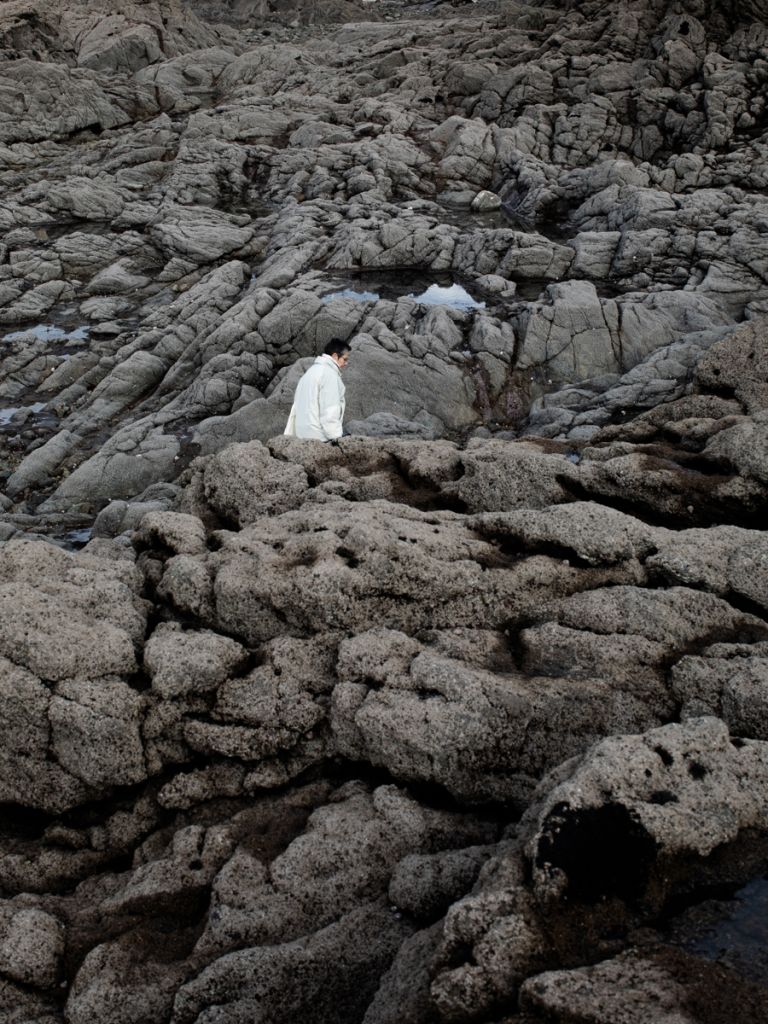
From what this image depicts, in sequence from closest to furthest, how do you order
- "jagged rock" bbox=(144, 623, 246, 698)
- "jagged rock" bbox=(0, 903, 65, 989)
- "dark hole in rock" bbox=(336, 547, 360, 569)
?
"jagged rock" bbox=(0, 903, 65, 989) < "jagged rock" bbox=(144, 623, 246, 698) < "dark hole in rock" bbox=(336, 547, 360, 569)

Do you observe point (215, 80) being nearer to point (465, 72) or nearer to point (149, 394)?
point (465, 72)

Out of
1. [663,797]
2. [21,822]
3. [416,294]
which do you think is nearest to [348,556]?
[21,822]

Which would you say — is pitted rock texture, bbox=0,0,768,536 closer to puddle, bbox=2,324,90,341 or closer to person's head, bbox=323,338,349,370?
puddle, bbox=2,324,90,341

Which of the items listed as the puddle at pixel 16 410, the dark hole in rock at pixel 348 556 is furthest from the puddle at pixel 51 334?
the dark hole in rock at pixel 348 556

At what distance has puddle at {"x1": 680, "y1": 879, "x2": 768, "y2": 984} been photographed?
5.19 meters

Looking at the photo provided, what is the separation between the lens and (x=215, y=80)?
65000mm

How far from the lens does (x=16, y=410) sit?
30.5 meters

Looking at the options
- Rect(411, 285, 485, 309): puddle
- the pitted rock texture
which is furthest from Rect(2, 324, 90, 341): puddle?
Rect(411, 285, 485, 309): puddle

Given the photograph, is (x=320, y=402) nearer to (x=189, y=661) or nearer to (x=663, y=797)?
(x=189, y=661)

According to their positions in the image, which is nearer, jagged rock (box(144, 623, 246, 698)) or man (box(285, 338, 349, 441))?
jagged rock (box(144, 623, 246, 698))

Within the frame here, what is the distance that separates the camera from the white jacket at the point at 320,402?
52.8ft

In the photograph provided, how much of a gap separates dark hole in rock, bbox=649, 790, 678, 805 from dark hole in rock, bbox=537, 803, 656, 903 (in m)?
0.29

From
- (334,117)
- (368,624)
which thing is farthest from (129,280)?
(368,624)

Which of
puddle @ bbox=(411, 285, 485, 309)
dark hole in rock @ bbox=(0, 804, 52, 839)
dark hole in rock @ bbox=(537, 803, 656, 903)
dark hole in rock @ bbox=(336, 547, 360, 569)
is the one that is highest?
dark hole in rock @ bbox=(537, 803, 656, 903)
